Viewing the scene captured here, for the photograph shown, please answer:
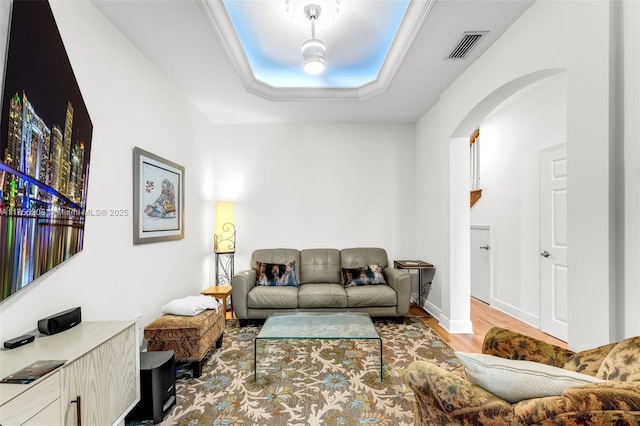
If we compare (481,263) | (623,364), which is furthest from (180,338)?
(481,263)

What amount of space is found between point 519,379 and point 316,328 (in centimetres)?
182

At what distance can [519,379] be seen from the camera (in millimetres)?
953

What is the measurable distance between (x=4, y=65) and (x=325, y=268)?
3543 mm

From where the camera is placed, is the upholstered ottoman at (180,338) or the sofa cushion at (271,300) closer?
the upholstered ottoman at (180,338)

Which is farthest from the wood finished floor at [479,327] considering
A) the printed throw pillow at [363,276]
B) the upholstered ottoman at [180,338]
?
the upholstered ottoman at [180,338]

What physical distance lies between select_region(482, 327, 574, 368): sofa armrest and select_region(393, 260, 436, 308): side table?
2218 mm

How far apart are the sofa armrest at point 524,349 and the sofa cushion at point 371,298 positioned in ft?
6.19

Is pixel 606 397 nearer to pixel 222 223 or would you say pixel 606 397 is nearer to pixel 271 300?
pixel 271 300

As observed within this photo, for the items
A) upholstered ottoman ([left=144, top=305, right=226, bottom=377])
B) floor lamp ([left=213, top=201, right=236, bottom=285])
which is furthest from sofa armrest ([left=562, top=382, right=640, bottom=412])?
floor lamp ([left=213, top=201, right=236, bottom=285])

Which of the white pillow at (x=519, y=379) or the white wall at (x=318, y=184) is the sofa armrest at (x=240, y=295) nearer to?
the white wall at (x=318, y=184)

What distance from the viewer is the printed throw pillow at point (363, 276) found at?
3830 mm

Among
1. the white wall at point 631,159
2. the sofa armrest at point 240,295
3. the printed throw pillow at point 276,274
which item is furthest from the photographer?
the printed throw pillow at point 276,274

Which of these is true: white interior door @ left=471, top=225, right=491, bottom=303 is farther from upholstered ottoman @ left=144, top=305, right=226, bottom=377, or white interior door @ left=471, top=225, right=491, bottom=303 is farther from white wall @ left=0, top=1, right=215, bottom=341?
white wall @ left=0, top=1, right=215, bottom=341

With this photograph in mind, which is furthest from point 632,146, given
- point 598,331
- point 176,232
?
point 176,232
